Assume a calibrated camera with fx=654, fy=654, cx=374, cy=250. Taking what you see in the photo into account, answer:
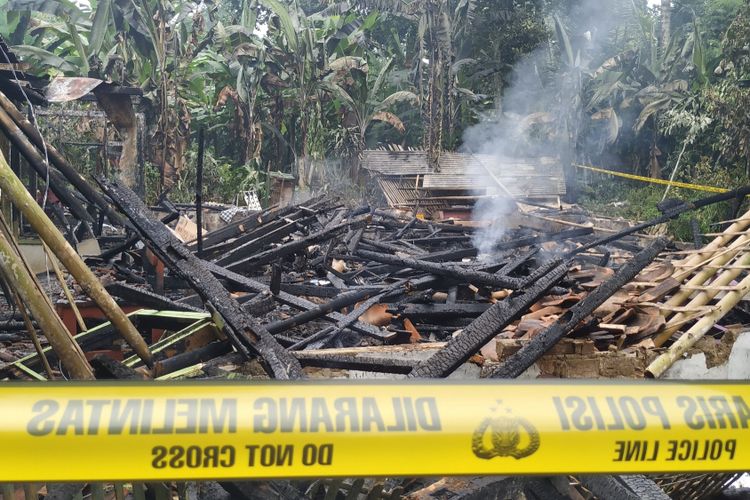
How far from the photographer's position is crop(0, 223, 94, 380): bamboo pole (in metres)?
2.34

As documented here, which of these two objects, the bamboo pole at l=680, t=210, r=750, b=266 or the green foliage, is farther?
the green foliage

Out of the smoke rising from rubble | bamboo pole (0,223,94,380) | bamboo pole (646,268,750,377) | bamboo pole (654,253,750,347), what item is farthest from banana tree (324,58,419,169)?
bamboo pole (0,223,94,380)

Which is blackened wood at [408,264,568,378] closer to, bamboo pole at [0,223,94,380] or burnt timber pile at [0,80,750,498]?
burnt timber pile at [0,80,750,498]

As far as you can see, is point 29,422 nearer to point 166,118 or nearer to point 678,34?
point 166,118

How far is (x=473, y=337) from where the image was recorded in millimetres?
3389

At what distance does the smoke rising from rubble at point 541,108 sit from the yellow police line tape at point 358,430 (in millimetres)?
20540

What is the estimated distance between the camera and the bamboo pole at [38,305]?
234cm

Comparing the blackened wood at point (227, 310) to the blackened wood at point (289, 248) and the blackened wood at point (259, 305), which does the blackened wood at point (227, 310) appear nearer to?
the blackened wood at point (259, 305)

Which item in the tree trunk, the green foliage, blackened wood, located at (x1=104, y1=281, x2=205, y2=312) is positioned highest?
the tree trunk

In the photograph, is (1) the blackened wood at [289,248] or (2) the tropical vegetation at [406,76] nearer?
(1) the blackened wood at [289,248]

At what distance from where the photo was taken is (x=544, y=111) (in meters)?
25.5

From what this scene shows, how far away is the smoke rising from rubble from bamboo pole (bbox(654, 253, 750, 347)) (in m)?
16.9

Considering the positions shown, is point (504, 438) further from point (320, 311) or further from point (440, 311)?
point (440, 311)

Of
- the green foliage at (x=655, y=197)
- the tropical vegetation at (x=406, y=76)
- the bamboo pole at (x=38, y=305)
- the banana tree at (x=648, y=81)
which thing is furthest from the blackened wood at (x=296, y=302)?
the banana tree at (x=648, y=81)
